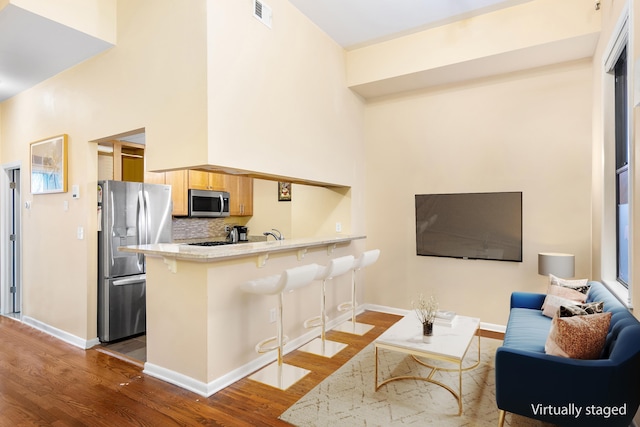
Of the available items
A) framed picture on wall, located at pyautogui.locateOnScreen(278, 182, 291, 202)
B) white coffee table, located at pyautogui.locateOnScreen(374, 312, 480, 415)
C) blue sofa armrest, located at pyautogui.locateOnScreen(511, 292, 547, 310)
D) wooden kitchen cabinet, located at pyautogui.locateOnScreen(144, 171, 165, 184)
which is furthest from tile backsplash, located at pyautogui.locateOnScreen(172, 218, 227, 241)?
blue sofa armrest, located at pyautogui.locateOnScreen(511, 292, 547, 310)

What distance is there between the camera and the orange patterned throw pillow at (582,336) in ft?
6.43

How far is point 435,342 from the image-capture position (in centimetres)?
264

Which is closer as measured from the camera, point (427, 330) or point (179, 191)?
point (427, 330)

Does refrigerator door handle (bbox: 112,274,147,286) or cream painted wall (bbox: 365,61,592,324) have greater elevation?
cream painted wall (bbox: 365,61,592,324)

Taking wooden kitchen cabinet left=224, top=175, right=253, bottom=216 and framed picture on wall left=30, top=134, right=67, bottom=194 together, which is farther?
wooden kitchen cabinet left=224, top=175, right=253, bottom=216

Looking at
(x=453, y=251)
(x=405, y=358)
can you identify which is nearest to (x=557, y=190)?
(x=453, y=251)

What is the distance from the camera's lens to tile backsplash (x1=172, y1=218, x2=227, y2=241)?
5648 mm

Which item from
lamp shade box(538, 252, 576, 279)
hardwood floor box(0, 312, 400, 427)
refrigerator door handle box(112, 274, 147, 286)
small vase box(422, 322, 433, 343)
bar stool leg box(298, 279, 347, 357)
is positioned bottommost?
hardwood floor box(0, 312, 400, 427)

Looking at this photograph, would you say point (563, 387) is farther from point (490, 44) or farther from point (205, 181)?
point (205, 181)

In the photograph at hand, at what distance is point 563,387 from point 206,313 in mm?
2321

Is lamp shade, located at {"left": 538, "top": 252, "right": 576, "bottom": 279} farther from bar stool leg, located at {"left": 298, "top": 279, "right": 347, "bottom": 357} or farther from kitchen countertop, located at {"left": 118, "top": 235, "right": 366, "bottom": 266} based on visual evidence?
kitchen countertop, located at {"left": 118, "top": 235, "right": 366, "bottom": 266}

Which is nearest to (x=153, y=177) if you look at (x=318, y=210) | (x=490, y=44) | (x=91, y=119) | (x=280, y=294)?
(x=91, y=119)

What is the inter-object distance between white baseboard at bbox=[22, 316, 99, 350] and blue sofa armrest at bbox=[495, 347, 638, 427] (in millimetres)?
3867

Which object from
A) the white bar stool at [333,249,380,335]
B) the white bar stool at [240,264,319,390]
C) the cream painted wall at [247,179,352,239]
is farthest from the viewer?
the cream painted wall at [247,179,352,239]
